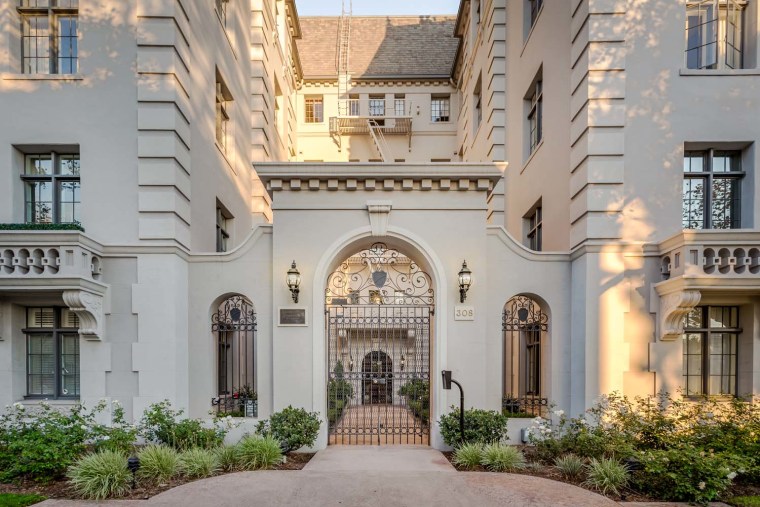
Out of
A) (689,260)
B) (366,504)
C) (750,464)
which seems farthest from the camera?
(689,260)

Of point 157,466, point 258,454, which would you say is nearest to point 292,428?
point 258,454

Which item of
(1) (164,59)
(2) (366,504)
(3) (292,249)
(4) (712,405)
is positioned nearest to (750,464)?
(4) (712,405)

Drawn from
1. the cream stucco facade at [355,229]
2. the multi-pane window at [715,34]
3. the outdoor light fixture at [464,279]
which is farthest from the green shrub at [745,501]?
the multi-pane window at [715,34]

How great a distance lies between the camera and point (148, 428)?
344 inches

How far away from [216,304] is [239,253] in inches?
52.6

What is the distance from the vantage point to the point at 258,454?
803 centimetres

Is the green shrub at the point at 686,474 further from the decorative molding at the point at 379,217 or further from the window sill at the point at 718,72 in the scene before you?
the window sill at the point at 718,72

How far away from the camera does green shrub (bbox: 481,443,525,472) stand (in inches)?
309

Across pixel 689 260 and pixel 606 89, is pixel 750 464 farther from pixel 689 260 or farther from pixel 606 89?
pixel 606 89

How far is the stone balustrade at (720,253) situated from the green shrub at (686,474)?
3.22 metres

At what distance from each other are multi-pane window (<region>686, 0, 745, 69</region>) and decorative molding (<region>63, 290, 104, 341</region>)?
13.8 metres

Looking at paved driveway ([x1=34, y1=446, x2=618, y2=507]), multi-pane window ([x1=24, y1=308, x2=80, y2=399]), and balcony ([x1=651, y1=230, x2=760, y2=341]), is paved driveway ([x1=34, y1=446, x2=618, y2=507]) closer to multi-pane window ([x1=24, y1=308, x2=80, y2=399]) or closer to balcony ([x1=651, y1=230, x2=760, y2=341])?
multi-pane window ([x1=24, y1=308, x2=80, y2=399])

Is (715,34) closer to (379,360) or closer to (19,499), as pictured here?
(379,360)

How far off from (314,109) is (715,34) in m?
19.3
